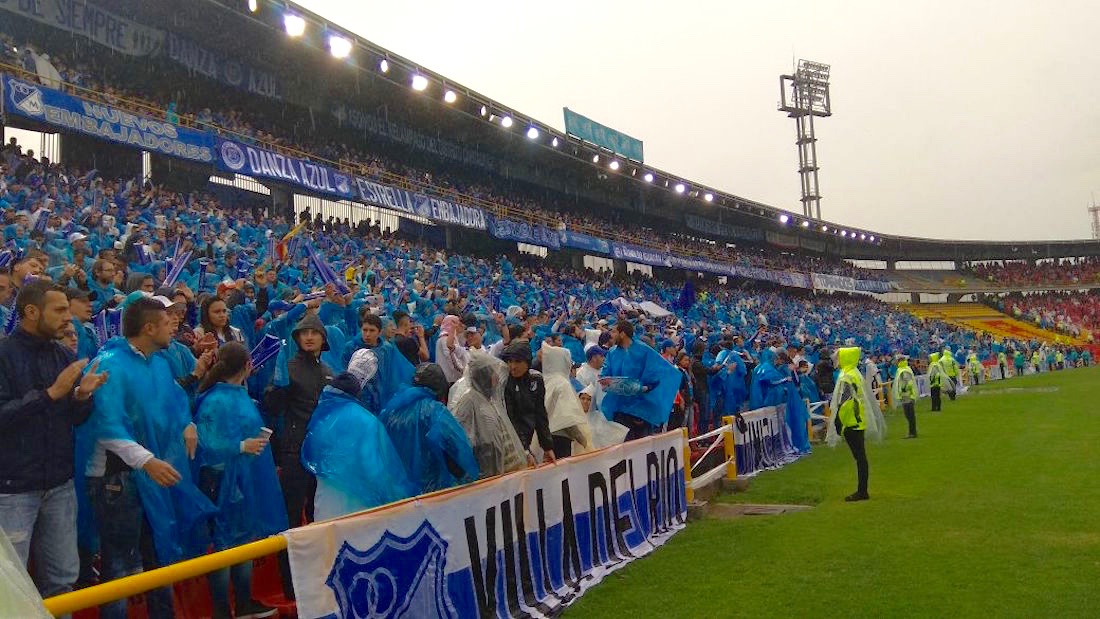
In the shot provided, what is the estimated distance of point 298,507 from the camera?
5262mm

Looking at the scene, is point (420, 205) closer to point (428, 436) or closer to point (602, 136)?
point (602, 136)

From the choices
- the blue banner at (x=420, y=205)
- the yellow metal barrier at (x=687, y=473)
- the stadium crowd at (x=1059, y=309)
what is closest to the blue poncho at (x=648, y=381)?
the yellow metal barrier at (x=687, y=473)

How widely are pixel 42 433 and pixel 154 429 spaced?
566 millimetres

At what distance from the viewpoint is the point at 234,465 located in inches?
178

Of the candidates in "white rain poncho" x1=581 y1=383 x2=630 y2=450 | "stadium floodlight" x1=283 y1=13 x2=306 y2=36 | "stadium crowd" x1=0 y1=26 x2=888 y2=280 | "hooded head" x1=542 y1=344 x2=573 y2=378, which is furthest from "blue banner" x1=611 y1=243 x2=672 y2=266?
"hooded head" x1=542 y1=344 x2=573 y2=378

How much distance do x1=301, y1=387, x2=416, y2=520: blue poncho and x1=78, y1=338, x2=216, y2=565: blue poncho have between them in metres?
0.60

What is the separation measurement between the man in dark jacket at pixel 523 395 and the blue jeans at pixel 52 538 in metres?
3.21

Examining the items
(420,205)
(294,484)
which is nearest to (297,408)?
(294,484)

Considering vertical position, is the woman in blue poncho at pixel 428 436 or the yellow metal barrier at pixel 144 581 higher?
the woman in blue poncho at pixel 428 436

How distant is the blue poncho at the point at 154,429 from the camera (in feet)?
12.8

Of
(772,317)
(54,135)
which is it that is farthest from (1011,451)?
(772,317)

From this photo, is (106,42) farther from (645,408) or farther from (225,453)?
(225,453)

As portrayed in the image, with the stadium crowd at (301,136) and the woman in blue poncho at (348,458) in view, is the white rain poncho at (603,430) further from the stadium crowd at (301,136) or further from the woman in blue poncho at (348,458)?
the stadium crowd at (301,136)

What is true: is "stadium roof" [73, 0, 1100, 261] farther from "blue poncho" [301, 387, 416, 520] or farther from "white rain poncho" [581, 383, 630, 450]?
"blue poncho" [301, 387, 416, 520]
